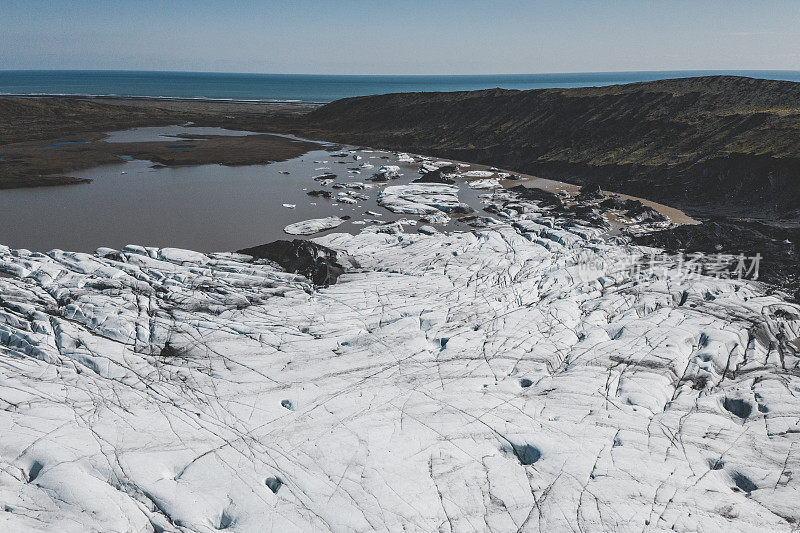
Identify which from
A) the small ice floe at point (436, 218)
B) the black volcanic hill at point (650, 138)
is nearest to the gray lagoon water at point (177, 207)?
the small ice floe at point (436, 218)

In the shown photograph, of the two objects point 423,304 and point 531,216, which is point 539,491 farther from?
point 531,216

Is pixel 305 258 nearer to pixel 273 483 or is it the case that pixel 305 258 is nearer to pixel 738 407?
pixel 273 483

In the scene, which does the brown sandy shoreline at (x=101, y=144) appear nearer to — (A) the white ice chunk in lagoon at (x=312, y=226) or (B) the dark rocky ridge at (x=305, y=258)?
(A) the white ice chunk in lagoon at (x=312, y=226)

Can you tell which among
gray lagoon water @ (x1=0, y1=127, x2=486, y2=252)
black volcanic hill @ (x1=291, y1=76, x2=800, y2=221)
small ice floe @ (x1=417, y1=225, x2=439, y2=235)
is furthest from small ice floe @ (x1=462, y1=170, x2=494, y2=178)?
small ice floe @ (x1=417, y1=225, x2=439, y2=235)

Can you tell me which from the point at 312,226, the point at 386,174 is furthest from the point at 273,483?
the point at 386,174

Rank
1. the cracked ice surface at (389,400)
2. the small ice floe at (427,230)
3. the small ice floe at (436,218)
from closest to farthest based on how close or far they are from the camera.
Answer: the cracked ice surface at (389,400) → the small ice floe at (427,230) → the small ice floe at (436,218)
